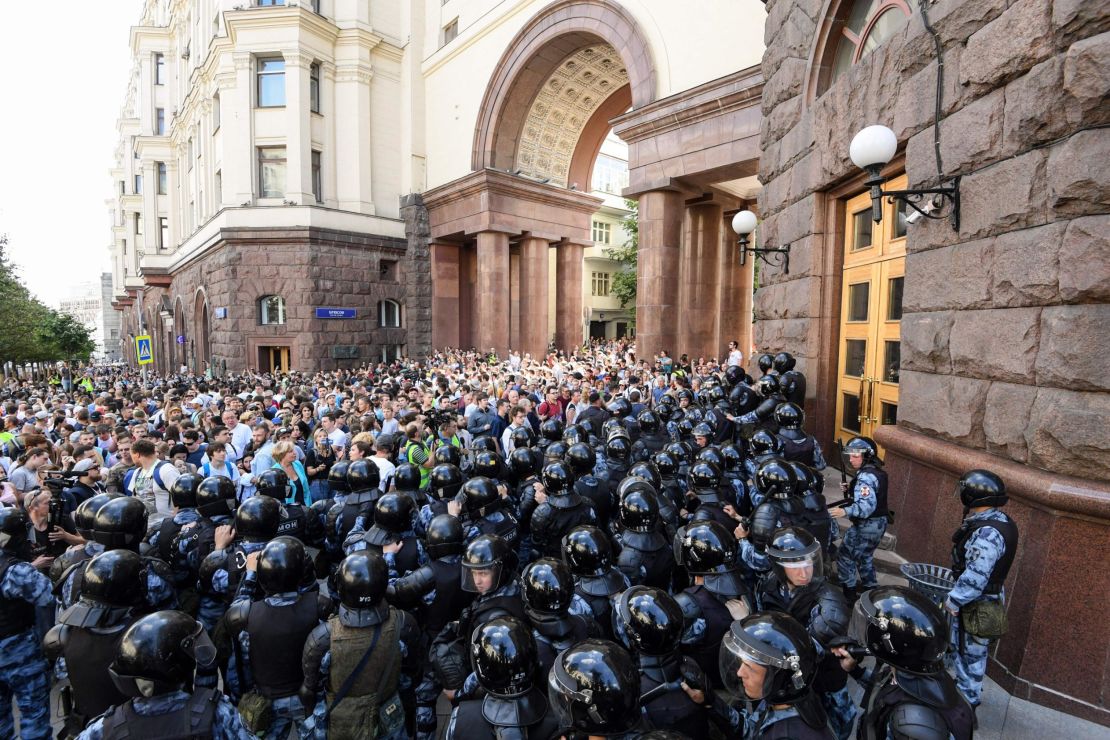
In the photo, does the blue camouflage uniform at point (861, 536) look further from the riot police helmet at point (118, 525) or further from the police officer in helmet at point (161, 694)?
the riot police helmet at point (118, 525)

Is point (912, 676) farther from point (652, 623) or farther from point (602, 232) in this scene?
point (602, 232)

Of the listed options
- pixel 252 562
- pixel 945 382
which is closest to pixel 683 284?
pixel 945 382

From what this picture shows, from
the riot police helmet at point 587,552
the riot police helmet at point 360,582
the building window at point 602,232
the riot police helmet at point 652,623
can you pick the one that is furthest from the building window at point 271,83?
the riot police helmet at point 652,623

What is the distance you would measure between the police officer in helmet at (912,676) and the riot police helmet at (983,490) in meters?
1.51

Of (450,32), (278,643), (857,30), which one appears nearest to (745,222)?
(857,30)

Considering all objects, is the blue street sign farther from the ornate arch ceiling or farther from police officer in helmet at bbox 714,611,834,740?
police officer in helmet at bbox 714,611,834,740

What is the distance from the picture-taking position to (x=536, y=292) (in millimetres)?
22688

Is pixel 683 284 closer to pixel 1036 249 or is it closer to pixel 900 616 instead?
pixel 1036 249

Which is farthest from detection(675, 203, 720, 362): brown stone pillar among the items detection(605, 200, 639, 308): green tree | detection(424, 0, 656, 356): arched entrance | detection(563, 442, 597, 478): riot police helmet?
detection(605, 200, 639, 308): green tree

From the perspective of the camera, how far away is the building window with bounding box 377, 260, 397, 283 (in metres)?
23.7

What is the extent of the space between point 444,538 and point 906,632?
241 cm

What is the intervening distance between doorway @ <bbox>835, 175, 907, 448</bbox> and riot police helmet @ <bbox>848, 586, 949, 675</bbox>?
445 cm

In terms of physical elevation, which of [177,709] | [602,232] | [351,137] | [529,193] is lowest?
[177,709]

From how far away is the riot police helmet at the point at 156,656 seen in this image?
2121mm
